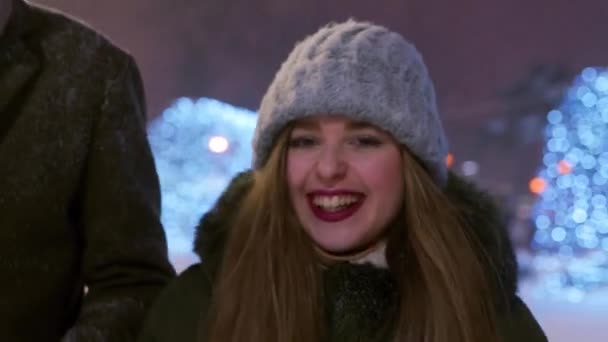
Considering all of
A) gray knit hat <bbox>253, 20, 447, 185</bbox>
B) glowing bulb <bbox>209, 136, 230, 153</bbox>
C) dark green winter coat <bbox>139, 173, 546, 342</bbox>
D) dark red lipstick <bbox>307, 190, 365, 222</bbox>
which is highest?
glowing bulb <bbox>209, 136, 230, 153</bbox>

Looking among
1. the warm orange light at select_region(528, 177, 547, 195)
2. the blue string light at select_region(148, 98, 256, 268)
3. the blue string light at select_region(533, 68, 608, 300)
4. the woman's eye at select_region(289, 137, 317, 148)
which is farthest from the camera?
the warm orange light at select_region(528, 177, 547, 195)

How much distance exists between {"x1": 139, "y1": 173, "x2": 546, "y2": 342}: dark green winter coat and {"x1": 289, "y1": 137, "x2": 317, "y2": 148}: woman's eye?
0.13 metres

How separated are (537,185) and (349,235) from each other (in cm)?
248

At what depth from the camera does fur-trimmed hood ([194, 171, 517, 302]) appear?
1.32 m

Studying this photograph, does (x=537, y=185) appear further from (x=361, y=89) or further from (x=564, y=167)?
(x=361, y=89)

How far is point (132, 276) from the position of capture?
4.00 ft

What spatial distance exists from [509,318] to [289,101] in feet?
1.32

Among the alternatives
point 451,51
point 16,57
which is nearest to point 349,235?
point 16,57

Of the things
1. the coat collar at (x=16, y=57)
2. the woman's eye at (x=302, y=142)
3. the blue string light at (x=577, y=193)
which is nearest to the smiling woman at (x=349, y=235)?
the woman's eye at (x=302, y=142)

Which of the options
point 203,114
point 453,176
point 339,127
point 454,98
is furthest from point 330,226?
point 454,98

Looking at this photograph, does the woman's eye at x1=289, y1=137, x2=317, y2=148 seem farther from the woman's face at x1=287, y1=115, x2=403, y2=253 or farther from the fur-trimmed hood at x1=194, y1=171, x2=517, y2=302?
the fur-trimmed hood at x1=194, y1=171, x2=517, y2=302

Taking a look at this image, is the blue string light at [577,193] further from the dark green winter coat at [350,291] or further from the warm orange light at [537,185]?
the dark green winter coat at [350,291]

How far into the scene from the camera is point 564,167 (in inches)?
140

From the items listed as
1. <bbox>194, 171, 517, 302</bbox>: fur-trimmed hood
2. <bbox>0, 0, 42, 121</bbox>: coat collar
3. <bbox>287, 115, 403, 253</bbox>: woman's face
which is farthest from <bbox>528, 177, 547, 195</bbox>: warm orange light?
<bbox>0, 0, 42, 121</bbox>: coat collar
